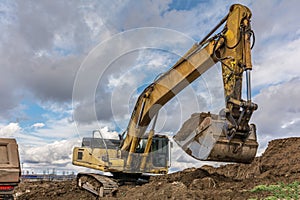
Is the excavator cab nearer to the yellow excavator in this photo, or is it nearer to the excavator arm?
the yellow excavator

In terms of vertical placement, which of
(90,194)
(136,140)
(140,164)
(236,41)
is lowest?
(90,194)

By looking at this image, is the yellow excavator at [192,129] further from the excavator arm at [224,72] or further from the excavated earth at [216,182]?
the excavated earth at [216,182]

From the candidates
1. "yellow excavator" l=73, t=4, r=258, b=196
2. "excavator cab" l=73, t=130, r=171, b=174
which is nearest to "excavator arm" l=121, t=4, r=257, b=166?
"yellow excavator" l=73, t=4, r=258, b=196

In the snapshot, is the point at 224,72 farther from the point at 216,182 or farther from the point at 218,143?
the point at 216,182

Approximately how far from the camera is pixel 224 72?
10180 mm

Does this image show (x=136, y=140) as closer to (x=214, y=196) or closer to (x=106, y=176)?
(x=106, y=176)

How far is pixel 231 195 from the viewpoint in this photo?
9188 millimetres

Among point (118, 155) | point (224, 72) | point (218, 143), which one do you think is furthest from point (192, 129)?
point (118, 155)

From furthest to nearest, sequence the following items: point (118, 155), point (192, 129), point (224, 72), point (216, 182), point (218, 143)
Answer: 1. point (118, 155)
2. point (216, 182)
3. point (192, 129)
4. point (224, 72)
5. point (218, 143)

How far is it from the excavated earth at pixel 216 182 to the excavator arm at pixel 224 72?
1460mm

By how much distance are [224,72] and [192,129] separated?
6.03 ft

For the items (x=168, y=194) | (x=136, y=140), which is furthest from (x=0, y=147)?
(x=136, y=140)

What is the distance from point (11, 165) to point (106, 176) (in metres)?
6.59

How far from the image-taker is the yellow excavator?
961 cm
